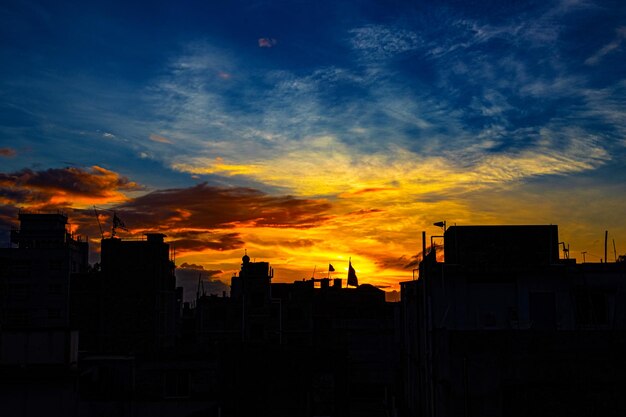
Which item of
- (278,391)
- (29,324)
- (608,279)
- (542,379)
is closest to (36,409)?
(278,391)

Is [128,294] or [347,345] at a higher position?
[128,294]

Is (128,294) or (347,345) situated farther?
(128,294)

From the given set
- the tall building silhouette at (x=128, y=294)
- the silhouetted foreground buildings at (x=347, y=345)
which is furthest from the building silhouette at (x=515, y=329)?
the tall building silhouette at (x=128, y=294)

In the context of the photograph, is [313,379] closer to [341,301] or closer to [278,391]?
[278,391]

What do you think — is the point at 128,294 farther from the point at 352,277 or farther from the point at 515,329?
the point at 515,329

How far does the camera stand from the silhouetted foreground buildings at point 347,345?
30141mm

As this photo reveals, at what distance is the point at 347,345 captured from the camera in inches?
2815

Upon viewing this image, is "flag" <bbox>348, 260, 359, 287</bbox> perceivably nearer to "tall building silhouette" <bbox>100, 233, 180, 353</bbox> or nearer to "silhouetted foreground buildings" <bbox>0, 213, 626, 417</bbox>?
"silhouetted foreground buildings" <bbox>0, 213, 626, 417</bbox>

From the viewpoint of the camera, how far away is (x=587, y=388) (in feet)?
98.7

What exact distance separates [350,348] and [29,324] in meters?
51.9

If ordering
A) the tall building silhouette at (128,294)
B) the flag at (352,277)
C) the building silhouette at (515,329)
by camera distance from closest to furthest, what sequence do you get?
the building silhouette at (515,329) < the tall building silhouette at (128,294) < the flag at (352,277)

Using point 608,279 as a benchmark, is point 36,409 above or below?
below

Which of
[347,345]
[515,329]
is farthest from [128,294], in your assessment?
[515,329]

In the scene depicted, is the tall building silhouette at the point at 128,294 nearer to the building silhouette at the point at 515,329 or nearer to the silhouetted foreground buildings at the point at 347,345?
the silhouetted foreground buildings at the point at 347,345
